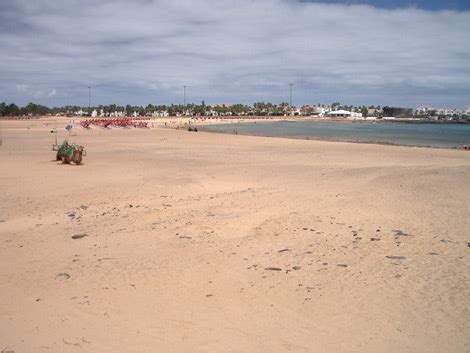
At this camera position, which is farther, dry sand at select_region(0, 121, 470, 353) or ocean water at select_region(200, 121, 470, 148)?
ocean water at select_region(200, 121, 470, 148)

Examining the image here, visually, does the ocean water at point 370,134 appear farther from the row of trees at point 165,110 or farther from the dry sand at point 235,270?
the row of trees at point 165,110

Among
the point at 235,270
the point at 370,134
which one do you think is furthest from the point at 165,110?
the point at 235,270

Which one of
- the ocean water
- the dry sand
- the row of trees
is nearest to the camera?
the dry sand

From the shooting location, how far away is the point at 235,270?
16.1ft

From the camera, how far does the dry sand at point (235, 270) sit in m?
3.53

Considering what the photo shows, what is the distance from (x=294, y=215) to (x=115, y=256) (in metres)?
3.24

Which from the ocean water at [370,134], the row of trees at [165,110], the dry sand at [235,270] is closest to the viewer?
the dry sand at [235,270]

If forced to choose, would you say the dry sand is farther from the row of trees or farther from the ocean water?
the row of trees

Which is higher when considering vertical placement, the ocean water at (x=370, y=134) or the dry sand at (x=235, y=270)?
the ocean water at (x=370, y=134)

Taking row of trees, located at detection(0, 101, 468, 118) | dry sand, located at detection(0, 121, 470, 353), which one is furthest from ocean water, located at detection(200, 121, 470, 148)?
row of trees, located at detection(0, 101, 468, 118)

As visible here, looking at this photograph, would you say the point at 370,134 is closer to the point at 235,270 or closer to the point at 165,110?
the point at 235,270

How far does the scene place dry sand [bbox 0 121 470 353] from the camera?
11.6 feet

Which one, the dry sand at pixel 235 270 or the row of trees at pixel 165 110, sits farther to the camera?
the row of trees at pixel 165 110

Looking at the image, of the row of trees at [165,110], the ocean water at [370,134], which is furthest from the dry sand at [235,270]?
the row of trees at [165,110]
